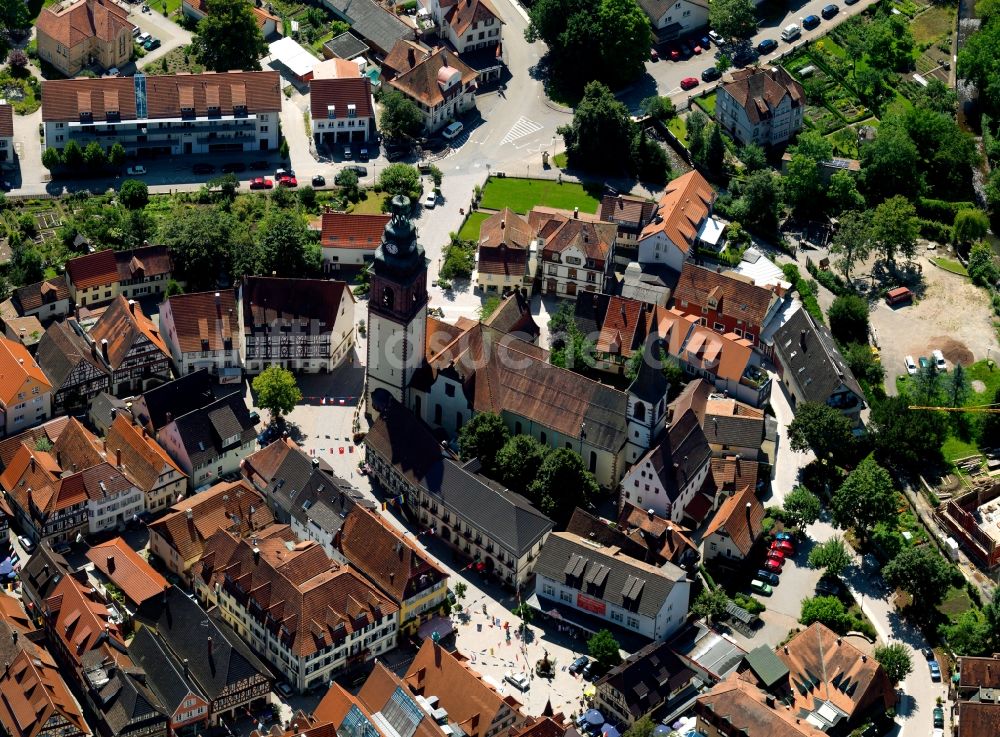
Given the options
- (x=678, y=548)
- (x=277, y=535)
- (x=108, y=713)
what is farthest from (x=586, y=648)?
(x=108, y=713)

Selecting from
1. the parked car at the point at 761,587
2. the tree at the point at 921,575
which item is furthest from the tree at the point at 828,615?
the tree at the point at 921,575

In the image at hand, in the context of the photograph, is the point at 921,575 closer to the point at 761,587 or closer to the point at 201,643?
the point at 761,587

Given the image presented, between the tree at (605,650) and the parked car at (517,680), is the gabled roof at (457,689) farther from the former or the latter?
the tree at (605,650)

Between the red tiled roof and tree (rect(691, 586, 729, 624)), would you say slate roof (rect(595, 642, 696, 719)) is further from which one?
the red tiled roof

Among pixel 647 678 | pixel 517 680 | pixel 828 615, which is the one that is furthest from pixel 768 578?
pixel 517 680

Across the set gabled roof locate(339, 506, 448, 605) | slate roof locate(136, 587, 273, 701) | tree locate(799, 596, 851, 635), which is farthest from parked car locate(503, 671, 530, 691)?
tree locate(799, 596, 851, 635)

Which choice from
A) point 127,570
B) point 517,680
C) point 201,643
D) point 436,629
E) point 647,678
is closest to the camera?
point 647,678

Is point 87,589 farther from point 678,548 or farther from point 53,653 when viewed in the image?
point 678,548
